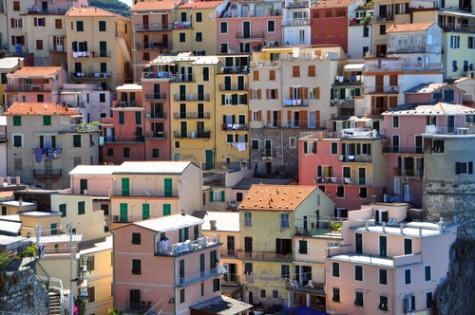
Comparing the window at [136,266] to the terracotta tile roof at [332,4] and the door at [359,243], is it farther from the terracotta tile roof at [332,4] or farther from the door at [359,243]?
Answer: the terracotta tile roof at [332,4]

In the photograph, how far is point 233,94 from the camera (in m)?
89.2

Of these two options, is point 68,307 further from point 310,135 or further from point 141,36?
point 141,36

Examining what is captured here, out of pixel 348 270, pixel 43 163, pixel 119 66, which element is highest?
pixel 119 66

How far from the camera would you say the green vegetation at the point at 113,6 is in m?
155

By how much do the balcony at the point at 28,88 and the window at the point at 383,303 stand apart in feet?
122

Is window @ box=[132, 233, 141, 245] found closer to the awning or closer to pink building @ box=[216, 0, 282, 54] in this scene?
the awning

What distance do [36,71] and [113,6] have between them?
215ft

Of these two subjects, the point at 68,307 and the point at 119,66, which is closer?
the point at 68,307

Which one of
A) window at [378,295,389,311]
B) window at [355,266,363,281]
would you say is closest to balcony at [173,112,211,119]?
window at [355,266,363,281]

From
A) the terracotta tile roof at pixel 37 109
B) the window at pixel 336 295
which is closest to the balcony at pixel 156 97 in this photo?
the terracotta tile roof at pixel 37 109

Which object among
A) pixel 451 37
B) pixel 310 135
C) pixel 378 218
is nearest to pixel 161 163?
pixel 310 135

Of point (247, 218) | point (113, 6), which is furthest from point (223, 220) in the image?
point (113, 6)

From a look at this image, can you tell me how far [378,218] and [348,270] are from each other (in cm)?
583

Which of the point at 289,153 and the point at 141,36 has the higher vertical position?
the point at 141,36
